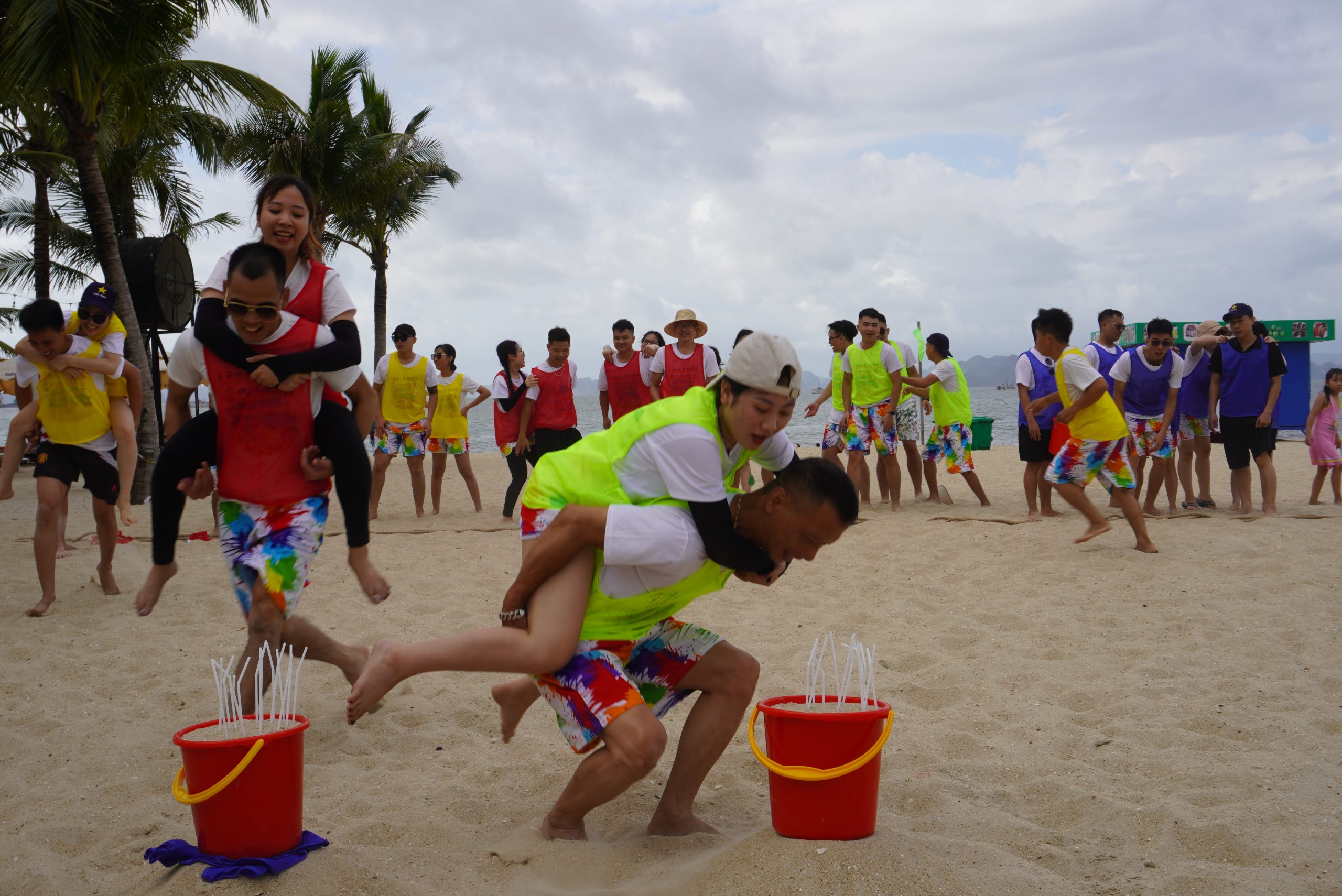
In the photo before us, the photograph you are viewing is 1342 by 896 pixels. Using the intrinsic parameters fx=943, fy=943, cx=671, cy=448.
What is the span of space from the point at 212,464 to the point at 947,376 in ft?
27.4

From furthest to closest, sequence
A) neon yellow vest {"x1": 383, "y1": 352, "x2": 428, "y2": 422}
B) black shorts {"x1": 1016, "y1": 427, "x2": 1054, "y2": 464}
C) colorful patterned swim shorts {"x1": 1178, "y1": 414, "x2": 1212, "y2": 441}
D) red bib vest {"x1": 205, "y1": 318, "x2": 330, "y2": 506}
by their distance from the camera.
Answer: neon yellow vest {"x1": 383, "y1": 352, "x2": 428, "y2": 422} → colorful patterned swim shorts {"x1": 1178, "y1": 414, "x2": 1212, "y2": 441} → black shorts {"x1": 1016, "y1": 427, "x2": 1054, "y2": 464} → red bib vest {"x1": 205, "y1": 318, "x2": 330, "y2": 506}

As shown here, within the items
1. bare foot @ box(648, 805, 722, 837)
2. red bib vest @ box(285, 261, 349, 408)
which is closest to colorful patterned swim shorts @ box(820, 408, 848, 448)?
red bib vest @ box(285, 261, 349, 408)

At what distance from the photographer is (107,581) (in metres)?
6.62

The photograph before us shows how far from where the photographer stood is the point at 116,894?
8.70 ft

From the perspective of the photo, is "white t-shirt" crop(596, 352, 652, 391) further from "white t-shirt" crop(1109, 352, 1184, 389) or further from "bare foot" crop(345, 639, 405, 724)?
"bare foot" crop(345, 639, 405, 724)

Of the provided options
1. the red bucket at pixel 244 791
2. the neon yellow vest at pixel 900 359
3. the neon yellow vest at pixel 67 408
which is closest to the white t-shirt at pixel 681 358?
the neon yellow vest at pixel 900 359

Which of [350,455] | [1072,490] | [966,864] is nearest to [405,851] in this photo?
[350,455]

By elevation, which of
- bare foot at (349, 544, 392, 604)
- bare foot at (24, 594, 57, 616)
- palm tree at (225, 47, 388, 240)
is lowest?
bare foot at (24, 594, 57, 616)

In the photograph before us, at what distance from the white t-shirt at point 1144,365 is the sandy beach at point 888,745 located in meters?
1.85

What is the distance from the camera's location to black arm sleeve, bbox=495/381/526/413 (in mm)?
10273

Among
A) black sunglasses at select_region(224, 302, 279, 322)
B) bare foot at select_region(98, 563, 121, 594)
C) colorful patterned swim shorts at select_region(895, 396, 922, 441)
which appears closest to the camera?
black sunglasses at select_region(224, 302, 279, 322)

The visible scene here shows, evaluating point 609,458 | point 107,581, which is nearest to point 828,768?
point 609,458

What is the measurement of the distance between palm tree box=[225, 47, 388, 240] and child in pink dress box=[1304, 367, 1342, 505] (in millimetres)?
19632

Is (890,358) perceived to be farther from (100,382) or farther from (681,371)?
(100,382)
